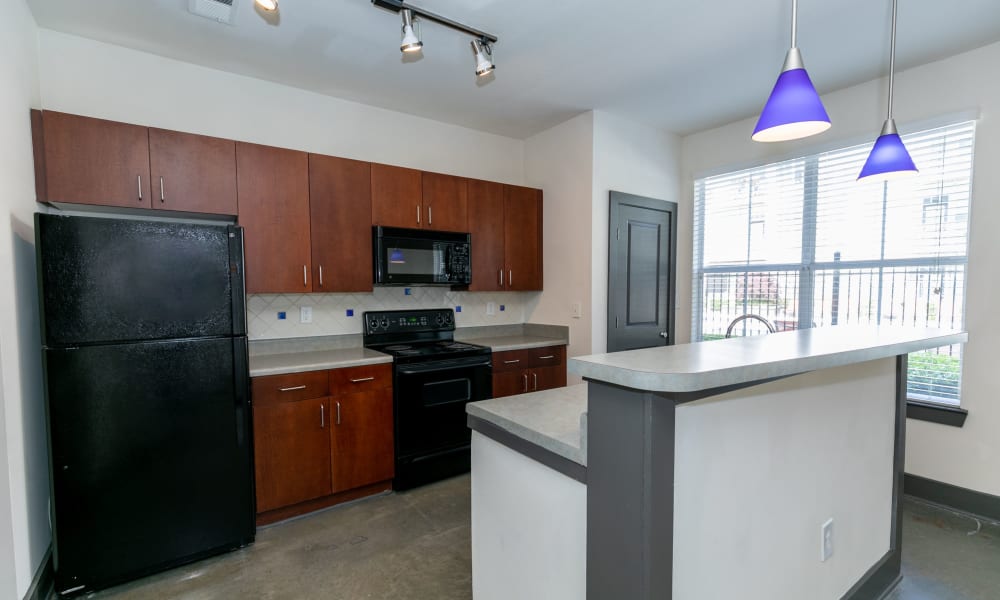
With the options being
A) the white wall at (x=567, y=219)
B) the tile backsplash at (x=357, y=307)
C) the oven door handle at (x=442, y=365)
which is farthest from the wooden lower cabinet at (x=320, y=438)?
the white wall at (x=567, y=219)

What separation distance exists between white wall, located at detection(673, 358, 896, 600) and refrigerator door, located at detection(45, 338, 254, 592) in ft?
6.97

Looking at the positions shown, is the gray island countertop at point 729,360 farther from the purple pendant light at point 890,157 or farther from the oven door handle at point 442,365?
the oven door handle at point 442,365

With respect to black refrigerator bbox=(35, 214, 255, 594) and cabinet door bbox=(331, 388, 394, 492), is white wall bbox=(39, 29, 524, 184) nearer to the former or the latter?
black refrigerator bbox=(35, 214, 255, 594)

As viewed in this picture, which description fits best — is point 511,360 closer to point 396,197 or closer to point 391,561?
point 396,197

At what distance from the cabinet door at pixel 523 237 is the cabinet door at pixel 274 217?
1.60m

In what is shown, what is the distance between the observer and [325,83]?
115 inches

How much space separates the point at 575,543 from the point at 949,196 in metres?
3.18

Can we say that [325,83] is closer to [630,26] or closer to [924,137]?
[630,26]

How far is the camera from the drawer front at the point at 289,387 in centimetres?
238

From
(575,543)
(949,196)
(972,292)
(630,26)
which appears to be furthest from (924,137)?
(575,543)

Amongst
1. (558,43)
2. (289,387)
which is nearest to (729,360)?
(558,43)

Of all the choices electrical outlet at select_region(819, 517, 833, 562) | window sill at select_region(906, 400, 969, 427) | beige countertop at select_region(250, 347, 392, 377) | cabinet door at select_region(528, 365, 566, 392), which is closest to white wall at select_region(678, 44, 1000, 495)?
window sill at select_region(906, 400, 969, 427)

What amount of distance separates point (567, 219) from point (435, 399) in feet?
6.03

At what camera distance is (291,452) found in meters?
2.47
